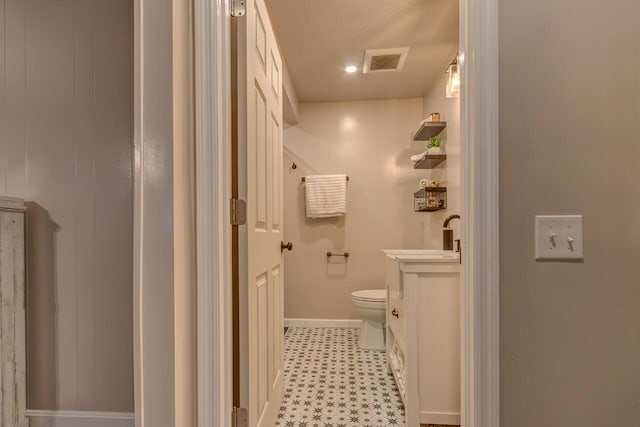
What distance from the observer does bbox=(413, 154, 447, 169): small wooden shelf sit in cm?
250

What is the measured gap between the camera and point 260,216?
139cm

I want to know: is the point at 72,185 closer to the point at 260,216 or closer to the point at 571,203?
the point at 260,216

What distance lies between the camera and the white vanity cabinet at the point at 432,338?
156 cm

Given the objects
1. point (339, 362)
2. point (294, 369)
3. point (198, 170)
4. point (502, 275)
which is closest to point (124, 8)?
point (198, 170)

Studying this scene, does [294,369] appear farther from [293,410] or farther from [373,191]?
[373,191]

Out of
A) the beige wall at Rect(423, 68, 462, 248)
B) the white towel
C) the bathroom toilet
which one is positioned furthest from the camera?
the white towel

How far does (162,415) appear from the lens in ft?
3.04

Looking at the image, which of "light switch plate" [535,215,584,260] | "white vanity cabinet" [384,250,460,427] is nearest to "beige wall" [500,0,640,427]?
"light switch plate" [535,215,584,260]

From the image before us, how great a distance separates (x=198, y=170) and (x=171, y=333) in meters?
0.47

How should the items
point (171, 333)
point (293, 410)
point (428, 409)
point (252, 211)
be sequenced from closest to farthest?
point (171, 333), point (252, 211), point (428, 409), point (293, 410)

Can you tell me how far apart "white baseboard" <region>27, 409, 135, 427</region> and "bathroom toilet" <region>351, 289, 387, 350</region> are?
5.53 ft

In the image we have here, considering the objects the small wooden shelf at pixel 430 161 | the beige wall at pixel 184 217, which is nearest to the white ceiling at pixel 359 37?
the small wooden shelf at pixel 430 161

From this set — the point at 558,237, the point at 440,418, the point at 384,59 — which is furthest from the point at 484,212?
the point at 384,59

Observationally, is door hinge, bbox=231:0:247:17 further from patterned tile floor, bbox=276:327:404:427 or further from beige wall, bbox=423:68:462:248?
patterned tile floor, bbox=276:327:404:427
